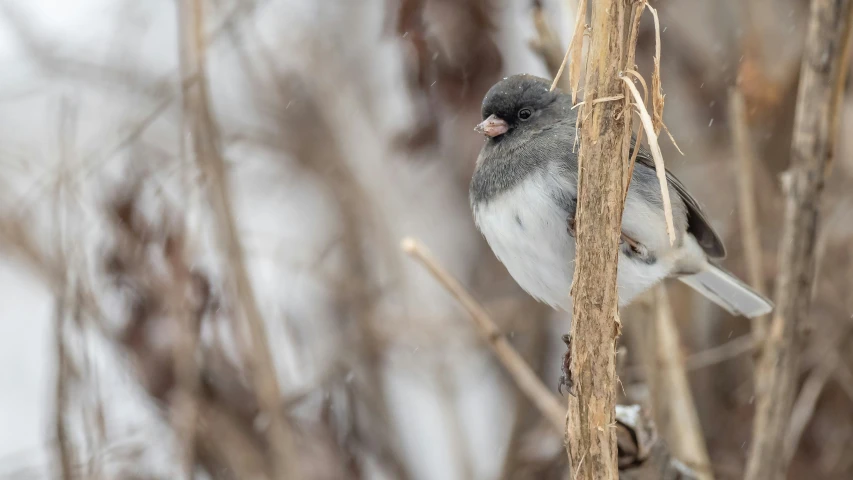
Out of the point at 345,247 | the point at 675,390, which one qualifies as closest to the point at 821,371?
the point at 675,390

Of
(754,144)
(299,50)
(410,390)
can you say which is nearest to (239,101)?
(299,50)

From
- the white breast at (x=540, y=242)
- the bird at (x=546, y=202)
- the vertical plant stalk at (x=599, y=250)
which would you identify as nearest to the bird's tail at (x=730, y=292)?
the bird at (x=546, y=202)

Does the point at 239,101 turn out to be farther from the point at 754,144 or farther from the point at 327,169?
the point at 754,144

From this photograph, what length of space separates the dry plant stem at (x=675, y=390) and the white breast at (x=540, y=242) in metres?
0.25

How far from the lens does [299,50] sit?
308 cm

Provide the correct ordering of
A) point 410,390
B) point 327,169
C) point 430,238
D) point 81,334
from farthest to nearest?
point 410,390 → point 430,238 → point 327,169 → point 81,334

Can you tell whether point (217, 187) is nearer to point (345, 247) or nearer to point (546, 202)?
point (546, 202)

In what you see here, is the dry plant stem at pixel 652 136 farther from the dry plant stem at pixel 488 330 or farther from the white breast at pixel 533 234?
the dry plant stem at pixel 488 330

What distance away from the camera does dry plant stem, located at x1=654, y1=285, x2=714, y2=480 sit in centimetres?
195

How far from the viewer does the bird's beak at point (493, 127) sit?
5.54 feet

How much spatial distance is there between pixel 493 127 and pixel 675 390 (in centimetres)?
79

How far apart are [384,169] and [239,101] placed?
0.70 m

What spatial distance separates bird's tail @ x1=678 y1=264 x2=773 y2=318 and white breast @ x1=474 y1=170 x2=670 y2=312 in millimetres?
236

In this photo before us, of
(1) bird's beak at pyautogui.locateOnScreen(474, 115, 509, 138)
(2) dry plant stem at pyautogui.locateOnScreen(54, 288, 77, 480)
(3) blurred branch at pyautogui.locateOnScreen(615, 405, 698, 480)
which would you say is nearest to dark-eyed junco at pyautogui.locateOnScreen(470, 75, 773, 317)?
(1) bird's beak at pyautogui.locateOnScreen(474, 115, 509, 138)
